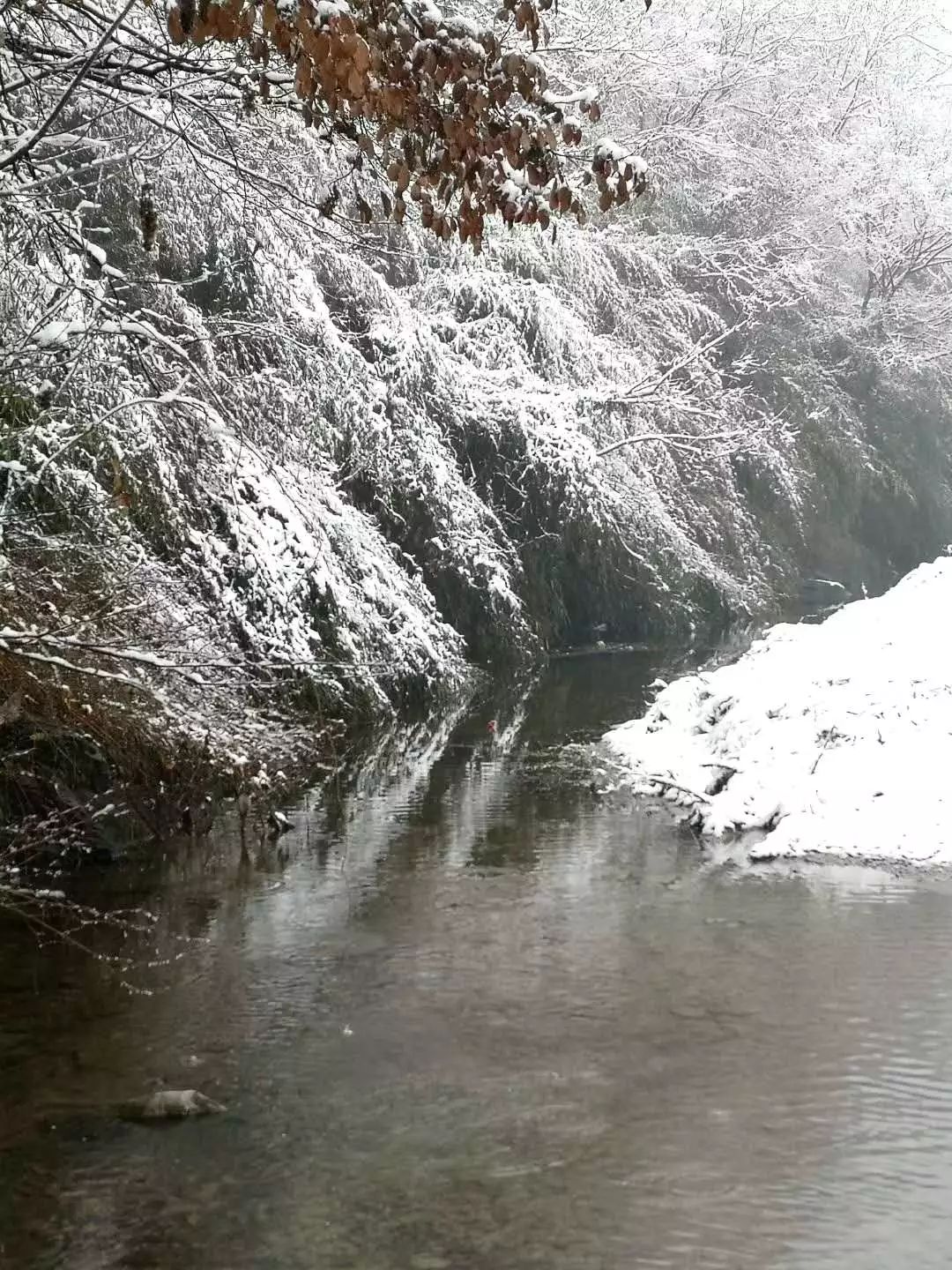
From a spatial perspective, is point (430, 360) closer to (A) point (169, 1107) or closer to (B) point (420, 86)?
(A) point (169, 1107)

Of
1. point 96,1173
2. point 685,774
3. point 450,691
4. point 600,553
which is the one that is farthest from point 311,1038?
point 600,553

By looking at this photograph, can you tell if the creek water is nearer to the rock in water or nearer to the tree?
the rock in water

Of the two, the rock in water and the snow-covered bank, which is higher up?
the snow-covered bank

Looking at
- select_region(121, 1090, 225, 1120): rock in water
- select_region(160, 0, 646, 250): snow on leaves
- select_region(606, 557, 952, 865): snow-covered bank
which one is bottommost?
select_region(121, 1090, 225, 1120): rock in water

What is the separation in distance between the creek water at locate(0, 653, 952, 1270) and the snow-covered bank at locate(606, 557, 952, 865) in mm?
675

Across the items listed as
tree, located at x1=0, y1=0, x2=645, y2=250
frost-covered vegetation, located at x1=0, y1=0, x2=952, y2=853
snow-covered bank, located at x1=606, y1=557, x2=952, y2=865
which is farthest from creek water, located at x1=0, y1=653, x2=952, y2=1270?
tree, located at x1=0, y1=0, x2=645, y2=250

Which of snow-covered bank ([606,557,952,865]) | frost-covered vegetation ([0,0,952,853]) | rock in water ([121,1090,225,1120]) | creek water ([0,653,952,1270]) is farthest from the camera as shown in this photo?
snow-covered bank ([606,557,952,865])

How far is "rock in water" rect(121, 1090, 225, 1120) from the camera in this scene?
491cm

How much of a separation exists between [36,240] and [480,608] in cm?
962

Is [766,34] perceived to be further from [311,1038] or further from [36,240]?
[311,1038]

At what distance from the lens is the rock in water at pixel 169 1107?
4.91 meters

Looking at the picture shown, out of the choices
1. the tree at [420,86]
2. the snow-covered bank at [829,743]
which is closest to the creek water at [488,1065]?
the snow-covered bank at [829,743]

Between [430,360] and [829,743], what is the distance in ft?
21.8

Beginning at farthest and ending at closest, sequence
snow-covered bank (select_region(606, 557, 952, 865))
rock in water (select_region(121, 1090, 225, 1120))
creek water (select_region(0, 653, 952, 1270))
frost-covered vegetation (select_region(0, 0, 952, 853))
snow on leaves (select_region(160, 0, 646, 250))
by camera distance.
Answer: snow-covered bank (select_region(606, 557, 952, 865))
frost-covered vegetation (select_region(0, 0, 952, 853))
rock in water (select_region(121, 1090, 225, 1120))
creek water (select_region(0, 653, 952, 1270))
snow on leaves (select_region(160, 0, 646, 250))
